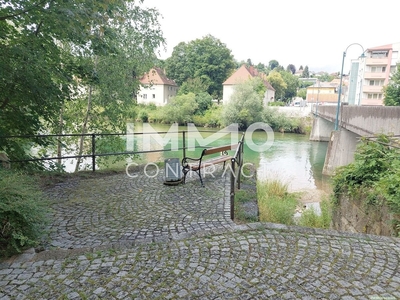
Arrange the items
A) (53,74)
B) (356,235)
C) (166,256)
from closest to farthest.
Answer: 1. (166,256)
2. (356,235)
3. (53,74)

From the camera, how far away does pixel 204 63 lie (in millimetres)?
55375

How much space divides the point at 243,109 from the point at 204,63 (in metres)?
22.1

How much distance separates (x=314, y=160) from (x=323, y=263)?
20198 mm

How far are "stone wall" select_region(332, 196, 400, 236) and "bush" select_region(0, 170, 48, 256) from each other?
4669 mm

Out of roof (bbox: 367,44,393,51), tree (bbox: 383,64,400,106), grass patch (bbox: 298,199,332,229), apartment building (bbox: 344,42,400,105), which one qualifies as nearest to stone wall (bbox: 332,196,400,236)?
grass patch (bbox: 298,199,332,229)

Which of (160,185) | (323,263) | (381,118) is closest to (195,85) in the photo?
(381,118)

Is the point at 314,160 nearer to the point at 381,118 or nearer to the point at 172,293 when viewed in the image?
the point at 381,118

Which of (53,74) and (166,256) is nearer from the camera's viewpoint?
(166,256)

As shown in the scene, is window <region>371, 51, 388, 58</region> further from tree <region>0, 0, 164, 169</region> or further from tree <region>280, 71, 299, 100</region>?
tree <region>0, 0, 164, 169</region>

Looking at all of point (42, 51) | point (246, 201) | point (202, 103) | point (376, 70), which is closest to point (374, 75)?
point (376, 70)

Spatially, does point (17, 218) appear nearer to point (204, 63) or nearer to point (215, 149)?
point (215, 149)

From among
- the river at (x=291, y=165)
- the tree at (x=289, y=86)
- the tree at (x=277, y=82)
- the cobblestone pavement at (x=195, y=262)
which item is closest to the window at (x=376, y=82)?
the tree at (x=277, y=82)

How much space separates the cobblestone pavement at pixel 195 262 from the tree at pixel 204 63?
5208cm

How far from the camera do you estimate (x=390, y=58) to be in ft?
172
